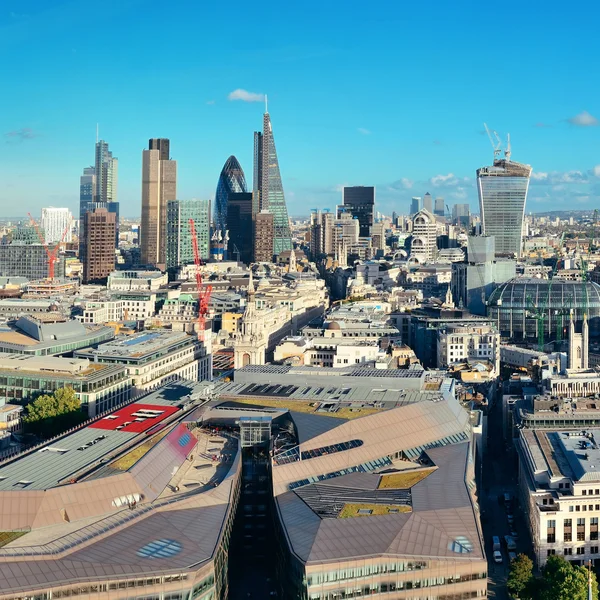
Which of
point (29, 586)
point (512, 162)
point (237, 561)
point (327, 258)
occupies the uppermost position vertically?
point (512, 162)

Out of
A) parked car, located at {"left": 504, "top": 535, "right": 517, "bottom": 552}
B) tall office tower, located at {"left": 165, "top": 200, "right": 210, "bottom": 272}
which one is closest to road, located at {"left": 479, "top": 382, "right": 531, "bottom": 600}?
parked car, located at {"left": 504, "top": 535, "right": 517, "bottom": 552}

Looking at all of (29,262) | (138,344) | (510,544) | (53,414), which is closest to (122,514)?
(510,544)

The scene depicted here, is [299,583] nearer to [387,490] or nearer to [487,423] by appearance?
[387,490]

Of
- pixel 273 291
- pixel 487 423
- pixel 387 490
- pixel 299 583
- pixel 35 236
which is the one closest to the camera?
pixel 299 583

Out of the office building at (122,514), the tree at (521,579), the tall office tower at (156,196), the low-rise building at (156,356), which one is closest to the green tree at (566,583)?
the tree at (521,579)

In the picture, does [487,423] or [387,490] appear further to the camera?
[487,423]

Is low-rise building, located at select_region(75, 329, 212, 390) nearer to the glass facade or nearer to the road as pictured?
the road

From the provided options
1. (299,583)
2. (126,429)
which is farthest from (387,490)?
(126,429)
